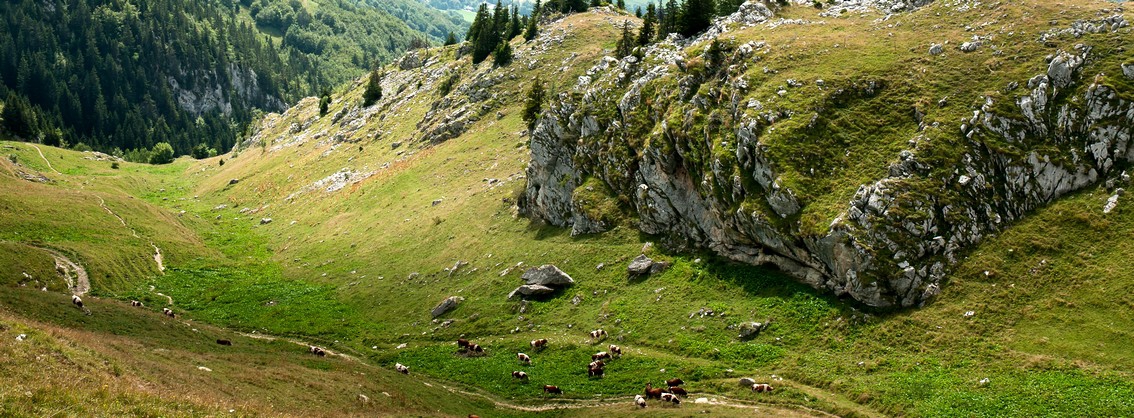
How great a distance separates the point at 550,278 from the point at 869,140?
2600 cm

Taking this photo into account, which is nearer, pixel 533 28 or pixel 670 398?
pixel 670 398

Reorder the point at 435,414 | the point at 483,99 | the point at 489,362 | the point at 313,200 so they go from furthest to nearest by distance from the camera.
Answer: the point at 483,99 < the point at 313,200 < the point at 489,362 < the point at 435,414

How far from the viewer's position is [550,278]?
174ft

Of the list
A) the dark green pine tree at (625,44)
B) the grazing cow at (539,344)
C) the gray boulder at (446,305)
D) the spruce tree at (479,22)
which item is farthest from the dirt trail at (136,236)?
the spruce tree at (479,22)

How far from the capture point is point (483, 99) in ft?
350

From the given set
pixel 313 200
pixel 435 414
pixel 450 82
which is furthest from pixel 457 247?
pixel 450 82

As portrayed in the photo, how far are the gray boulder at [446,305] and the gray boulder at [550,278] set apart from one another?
615 cm

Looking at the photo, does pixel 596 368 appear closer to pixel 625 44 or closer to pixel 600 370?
pixel 600 370

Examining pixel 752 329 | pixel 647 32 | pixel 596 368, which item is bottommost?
pixel 596 368

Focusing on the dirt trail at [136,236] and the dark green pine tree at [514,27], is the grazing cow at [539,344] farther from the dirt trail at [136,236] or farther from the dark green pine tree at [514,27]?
the dark green pine tree at [514,27]

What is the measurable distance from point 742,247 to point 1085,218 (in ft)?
67.1

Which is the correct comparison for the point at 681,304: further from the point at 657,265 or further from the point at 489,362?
the point at 489,362

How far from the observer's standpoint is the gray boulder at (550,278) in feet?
174

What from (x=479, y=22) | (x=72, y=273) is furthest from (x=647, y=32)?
(x=72, y=273)
